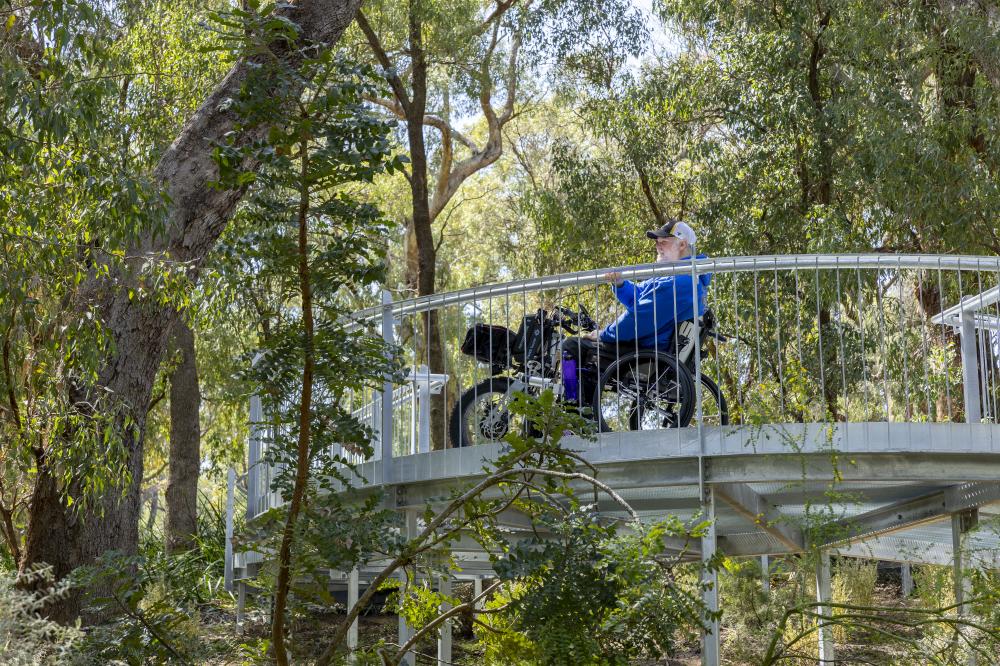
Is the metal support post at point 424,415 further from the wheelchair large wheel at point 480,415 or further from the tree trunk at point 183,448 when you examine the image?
the tree trunk at point 183,448

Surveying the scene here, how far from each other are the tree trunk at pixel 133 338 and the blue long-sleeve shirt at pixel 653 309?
233 cm

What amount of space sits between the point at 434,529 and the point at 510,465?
13.4 inches

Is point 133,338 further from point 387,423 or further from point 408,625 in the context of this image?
point 408,625

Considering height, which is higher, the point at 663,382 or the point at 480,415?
the point at 663,382

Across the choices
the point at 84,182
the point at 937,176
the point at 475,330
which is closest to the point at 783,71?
the point at 937,176

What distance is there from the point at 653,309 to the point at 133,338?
10.5 feet

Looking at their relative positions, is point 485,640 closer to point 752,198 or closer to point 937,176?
point 937,176

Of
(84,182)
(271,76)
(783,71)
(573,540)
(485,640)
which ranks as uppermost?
(783,71)

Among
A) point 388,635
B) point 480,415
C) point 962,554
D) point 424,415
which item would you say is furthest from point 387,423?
point 388,635

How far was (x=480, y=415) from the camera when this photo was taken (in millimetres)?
7453

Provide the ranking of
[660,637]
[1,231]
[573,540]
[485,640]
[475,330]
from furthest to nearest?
[475,330] → [1,231] → [485,640] → [573,540] → [660,637]

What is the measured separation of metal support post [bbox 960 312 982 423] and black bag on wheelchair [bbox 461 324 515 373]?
264cm

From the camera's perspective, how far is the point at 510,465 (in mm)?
4191

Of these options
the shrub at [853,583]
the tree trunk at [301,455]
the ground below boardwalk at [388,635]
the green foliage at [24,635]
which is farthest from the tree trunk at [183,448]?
the tree trunk at [301,455]
